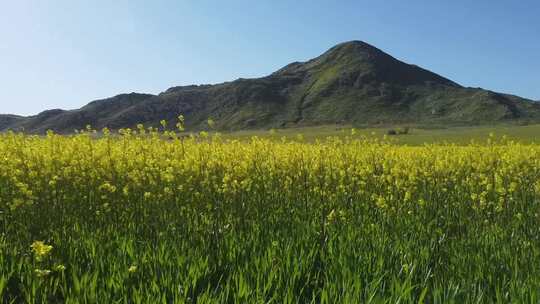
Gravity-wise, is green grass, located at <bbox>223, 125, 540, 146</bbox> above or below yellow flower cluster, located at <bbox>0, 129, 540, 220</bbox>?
below

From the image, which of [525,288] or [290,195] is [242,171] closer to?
[290,195]

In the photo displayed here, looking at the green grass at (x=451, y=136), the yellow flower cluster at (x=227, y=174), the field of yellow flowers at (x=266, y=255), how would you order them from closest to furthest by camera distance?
the field of yellow flowers at (x=266, y=255) → the yellow flower cluster at (x=227, y=174) → the green grass at (x=451, y=136)

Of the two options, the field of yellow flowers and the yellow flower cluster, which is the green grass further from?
the field of yellow flowers

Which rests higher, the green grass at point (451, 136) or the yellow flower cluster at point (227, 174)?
the yellow flower cluster at point (227, 174)

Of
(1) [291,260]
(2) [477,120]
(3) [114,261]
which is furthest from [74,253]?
(2) [477,120]

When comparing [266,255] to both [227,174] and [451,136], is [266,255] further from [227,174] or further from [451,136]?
[451,136]

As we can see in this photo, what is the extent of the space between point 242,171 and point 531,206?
5690 mm

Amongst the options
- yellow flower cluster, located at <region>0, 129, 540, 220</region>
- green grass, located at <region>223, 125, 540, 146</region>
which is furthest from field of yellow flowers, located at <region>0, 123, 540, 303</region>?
green grass, located at <region>223, 125, 540, 146</region>

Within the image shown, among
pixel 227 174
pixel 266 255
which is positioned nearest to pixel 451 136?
pixel 227 174

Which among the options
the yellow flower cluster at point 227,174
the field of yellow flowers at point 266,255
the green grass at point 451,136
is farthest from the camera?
the green grass at point 451,136

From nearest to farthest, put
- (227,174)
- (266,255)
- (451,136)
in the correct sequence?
(266,255)
(227,174)
(451,136)

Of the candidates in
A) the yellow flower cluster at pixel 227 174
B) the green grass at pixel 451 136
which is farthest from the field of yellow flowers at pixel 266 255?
the green grass at pixel 451 136

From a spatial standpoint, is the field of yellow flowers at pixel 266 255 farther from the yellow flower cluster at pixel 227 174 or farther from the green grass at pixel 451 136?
the green grass at pixel 451 136

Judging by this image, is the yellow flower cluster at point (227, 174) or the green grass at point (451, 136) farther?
the green grass at point (451, 136)
